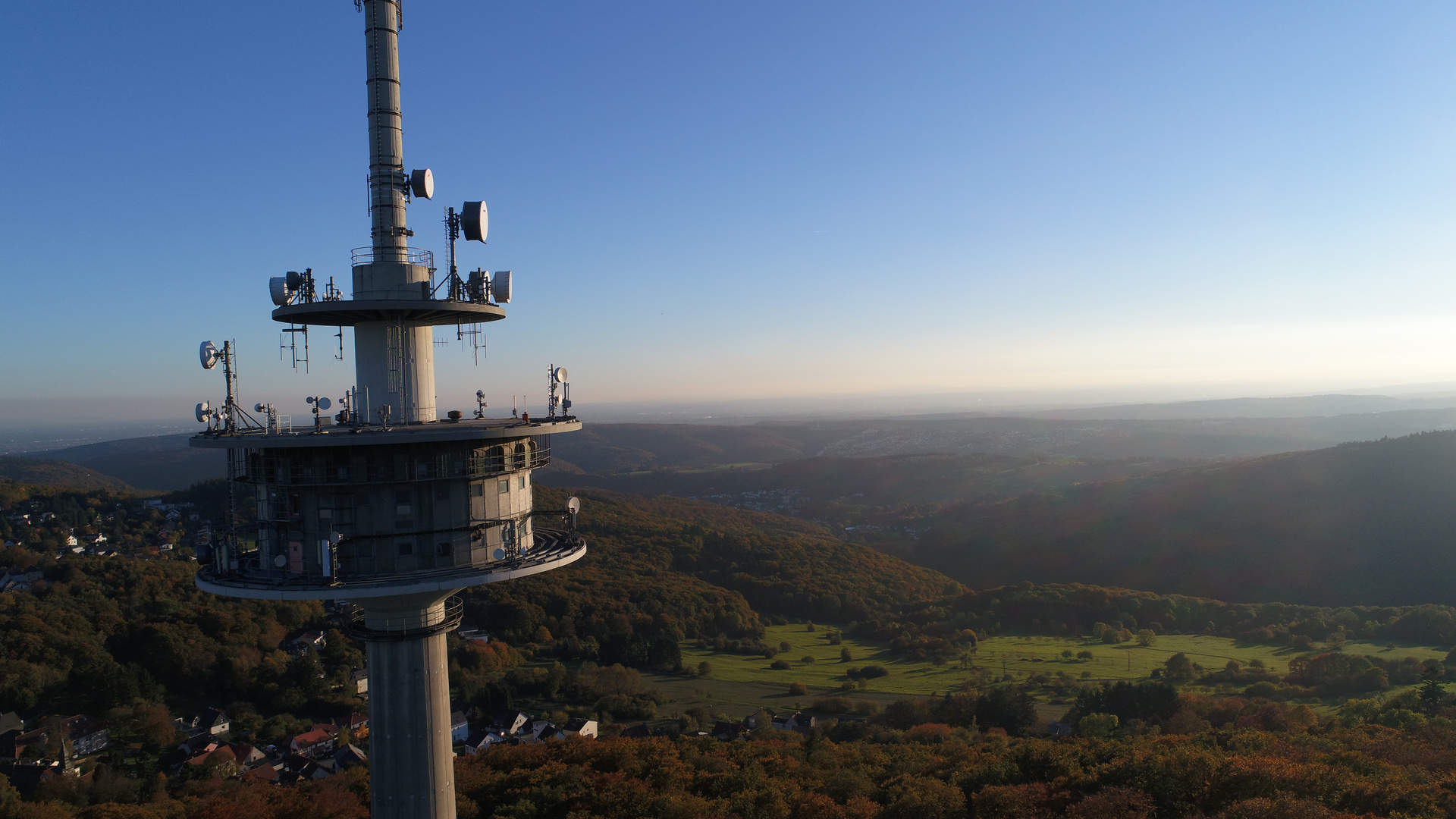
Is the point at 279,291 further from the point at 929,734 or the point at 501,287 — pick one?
the point at 929,734

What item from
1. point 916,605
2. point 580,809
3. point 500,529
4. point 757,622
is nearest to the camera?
point 500,529

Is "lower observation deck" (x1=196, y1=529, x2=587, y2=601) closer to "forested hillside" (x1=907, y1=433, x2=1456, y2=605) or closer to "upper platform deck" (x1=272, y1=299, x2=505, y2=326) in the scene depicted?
"upper platform deck" (x1=272, y1=299, x2=505, y2=326)

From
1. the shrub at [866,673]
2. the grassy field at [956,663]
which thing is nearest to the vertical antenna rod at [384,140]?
the grassy field at [956,663]

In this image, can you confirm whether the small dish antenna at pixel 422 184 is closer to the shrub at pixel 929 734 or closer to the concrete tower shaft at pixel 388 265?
the concrete tower shaft at pixel 388 265

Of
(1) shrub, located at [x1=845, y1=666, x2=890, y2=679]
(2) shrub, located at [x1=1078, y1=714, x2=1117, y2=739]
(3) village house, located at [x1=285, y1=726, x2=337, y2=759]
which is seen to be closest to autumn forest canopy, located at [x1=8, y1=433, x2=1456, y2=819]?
(1) shrub, located at [x1=845, y1=666, x2=890, y2=679]

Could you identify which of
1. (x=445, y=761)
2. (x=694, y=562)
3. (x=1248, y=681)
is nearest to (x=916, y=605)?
(x=694, y=562)

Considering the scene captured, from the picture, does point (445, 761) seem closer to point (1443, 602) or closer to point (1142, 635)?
point (1142, 635)

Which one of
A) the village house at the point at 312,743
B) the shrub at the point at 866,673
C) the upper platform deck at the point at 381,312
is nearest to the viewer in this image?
the upper platform deck at the point at 381,312
